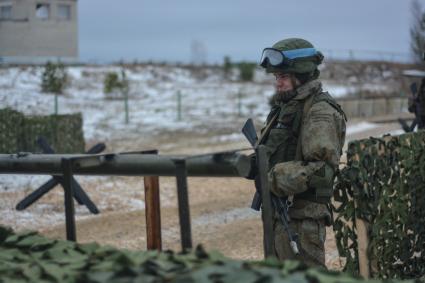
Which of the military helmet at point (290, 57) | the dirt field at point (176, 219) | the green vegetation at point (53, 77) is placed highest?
the military helmet at point (290, 57)

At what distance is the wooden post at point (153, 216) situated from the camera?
449 centimetres

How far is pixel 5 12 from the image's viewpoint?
756 inches

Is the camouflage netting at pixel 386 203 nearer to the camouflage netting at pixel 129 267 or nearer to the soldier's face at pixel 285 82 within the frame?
the soldier's face at pixel 285 82

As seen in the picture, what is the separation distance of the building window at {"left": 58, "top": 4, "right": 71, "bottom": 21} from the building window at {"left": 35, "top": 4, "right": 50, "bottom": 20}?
2.14 m

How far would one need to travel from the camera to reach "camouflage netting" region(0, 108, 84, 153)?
570 inches

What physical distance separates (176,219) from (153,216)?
6146 mm

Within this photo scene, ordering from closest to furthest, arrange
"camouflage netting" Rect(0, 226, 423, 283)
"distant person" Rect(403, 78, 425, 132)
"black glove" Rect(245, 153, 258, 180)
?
1. "camouflage netting" Rect(0, 226, 423, 283)
2. "black glove" Rect(245, 153, 258, 180)
3. "distant person" Rect(403, 78, 425, 132)

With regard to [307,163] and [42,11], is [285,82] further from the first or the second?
[42,11]

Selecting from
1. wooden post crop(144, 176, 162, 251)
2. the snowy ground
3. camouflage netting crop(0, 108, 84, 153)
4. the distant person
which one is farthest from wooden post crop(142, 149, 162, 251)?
camouflage netting crop(0, 108, 84, 153)

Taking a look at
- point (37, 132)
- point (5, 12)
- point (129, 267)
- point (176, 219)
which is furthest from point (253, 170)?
point (5, 12)

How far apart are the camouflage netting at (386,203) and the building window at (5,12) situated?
14.2 metres

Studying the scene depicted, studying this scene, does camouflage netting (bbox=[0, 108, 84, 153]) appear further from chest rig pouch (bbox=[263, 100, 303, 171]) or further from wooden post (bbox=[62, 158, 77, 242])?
wooden post (bbox=[62, 158, 77, 242])

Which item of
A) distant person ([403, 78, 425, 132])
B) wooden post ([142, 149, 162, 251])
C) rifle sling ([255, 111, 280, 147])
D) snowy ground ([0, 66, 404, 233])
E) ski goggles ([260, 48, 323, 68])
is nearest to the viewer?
wooden post ([142, 149, 162, 251])

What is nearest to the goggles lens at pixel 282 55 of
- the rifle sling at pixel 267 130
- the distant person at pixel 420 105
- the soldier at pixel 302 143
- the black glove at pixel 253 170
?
the soldier at pixel 302 143
